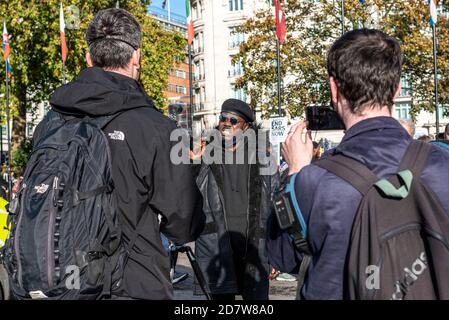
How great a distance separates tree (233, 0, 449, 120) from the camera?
2894cm

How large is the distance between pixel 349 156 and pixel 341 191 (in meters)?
0.12

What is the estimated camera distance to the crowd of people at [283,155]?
2.11 metres

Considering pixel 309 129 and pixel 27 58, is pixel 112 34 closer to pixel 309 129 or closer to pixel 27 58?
pixel 309 129

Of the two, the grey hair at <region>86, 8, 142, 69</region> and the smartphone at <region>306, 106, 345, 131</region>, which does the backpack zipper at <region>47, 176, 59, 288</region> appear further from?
the smartphone at <region>306, 106, 345, 131</region>

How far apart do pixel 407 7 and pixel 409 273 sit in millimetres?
28605

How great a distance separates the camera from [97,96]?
2863mm

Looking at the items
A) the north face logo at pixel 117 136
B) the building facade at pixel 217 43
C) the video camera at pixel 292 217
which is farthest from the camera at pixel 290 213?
the building facade at pixel 217 43

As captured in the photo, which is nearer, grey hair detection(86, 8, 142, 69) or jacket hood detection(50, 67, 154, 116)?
jacket hood detection(50, 67, 154, 116)

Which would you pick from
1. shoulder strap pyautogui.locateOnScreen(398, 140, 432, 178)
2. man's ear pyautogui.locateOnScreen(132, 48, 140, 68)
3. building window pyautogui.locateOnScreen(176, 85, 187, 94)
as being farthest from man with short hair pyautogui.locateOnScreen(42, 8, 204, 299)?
building window pyautogui.locateOnScreen(176, 85, 187, 94)

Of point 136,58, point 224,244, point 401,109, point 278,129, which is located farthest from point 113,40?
point 401,109

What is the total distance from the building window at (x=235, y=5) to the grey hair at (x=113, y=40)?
60854mm

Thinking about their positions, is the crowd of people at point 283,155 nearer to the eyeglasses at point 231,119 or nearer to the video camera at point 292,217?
the video camera at point 292,217

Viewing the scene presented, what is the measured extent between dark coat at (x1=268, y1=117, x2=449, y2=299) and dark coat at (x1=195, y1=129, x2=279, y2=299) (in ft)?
10.4
